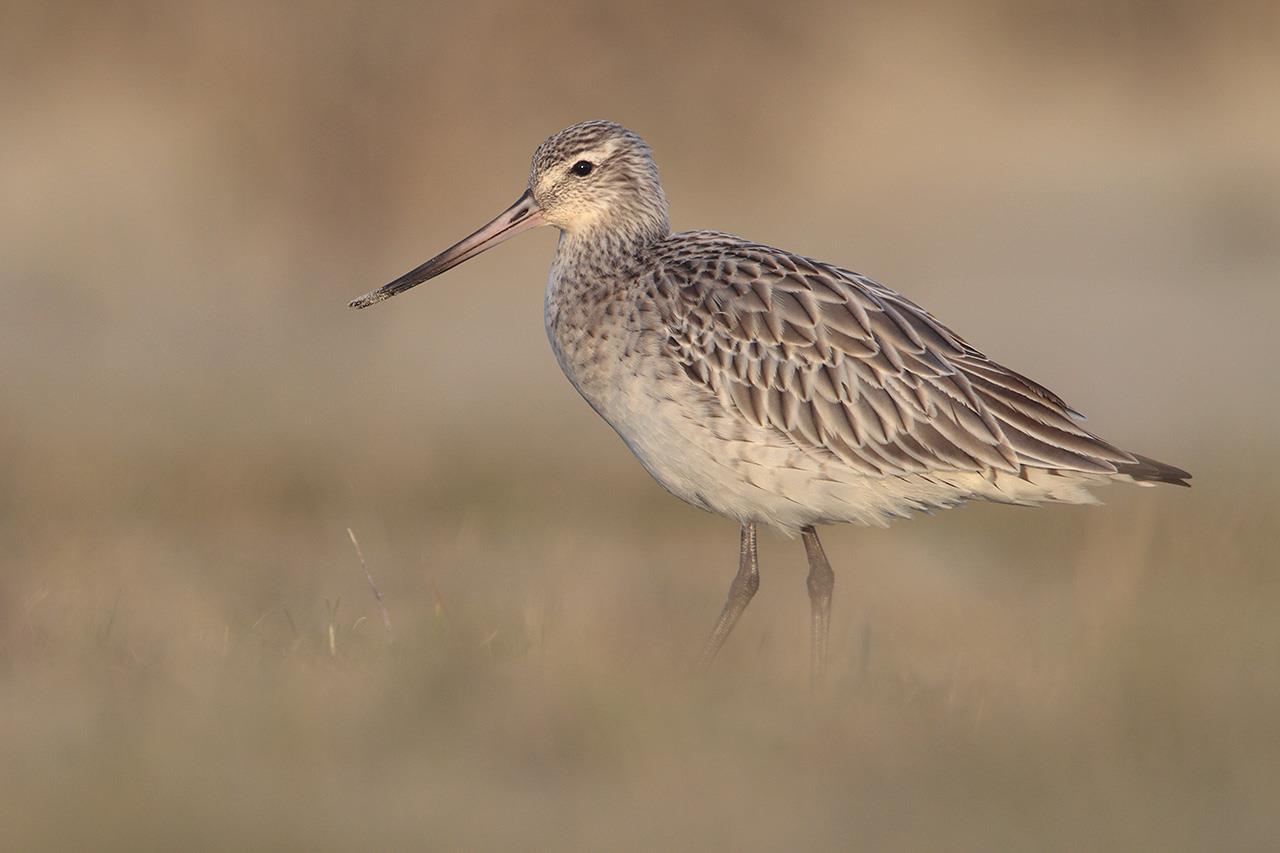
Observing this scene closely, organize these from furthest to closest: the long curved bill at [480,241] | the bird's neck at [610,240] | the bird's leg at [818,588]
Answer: the long curved bill at [480,241]
the bird's neck at [610,240]
the bird's leg at [818,588]

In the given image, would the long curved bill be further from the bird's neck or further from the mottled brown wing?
the mottled brown wing

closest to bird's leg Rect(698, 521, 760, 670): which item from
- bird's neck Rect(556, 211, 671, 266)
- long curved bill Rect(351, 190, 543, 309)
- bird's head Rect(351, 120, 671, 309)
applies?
bird's neck Rect(556, 211, 671, 266)

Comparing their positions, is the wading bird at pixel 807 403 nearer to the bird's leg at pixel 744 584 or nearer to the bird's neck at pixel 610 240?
the bird's leg at pixel 744 584

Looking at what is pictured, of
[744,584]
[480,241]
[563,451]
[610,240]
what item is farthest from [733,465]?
[563,451]

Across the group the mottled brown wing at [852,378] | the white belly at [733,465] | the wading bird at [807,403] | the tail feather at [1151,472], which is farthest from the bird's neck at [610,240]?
the tail feather at [1151,472]

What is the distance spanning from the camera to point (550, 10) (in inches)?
674

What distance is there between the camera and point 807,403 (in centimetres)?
652

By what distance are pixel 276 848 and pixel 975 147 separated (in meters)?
16.3

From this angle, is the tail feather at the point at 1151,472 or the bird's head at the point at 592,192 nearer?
the tail feather at the point at 1151,472

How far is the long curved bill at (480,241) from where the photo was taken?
7521 millimetres

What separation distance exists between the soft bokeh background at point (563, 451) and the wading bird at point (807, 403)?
0.46m

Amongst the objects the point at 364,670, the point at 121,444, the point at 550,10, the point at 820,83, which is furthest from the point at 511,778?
the point at 820,83

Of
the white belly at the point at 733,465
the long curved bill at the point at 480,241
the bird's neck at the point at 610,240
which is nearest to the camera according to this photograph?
the white belly at the point at 733,465

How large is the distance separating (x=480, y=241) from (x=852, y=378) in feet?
5.93
